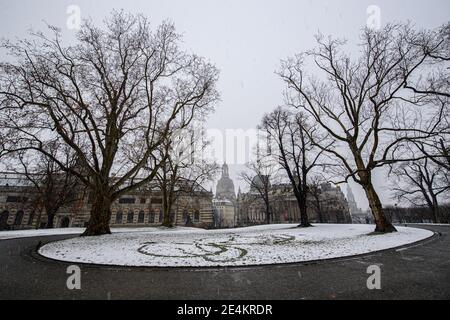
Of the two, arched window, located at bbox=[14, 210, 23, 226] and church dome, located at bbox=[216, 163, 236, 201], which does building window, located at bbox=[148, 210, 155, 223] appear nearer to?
arched window, located at bbox=[14, 210, 23, 226]

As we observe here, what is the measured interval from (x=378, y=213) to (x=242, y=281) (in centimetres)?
1523

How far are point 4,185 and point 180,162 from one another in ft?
174

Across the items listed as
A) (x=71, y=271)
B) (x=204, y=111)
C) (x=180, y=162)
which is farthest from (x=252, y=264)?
(x=180, y=162)

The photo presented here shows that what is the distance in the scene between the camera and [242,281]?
16.2ft

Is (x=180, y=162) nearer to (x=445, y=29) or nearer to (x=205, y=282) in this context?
(x=205, y=282)

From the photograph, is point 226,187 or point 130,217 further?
point 226,187

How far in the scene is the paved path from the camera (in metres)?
4.12

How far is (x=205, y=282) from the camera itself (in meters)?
4.88

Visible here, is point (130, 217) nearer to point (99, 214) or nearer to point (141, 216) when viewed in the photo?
point (141, 216)

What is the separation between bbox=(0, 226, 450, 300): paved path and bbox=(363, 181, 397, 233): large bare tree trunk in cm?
945
